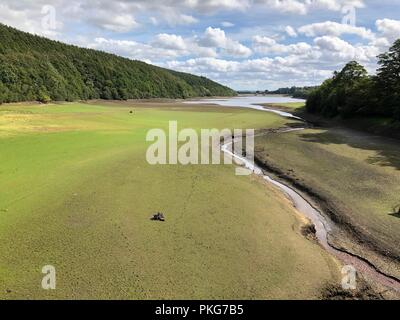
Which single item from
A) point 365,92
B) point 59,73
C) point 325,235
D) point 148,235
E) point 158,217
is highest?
point 59,73

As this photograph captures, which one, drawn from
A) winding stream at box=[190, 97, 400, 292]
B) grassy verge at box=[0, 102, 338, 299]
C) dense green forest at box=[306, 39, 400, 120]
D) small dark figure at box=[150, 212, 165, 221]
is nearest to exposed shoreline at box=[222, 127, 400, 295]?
winding stream at box=[190, 97, 400, 292]

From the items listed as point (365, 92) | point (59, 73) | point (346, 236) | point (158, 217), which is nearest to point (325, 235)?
point (346, 236)

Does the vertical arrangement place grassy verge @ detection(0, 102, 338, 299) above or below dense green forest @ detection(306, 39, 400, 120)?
below

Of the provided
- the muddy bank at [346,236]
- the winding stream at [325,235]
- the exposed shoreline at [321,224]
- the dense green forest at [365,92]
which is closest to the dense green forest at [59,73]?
the dense green forest at [365,92]

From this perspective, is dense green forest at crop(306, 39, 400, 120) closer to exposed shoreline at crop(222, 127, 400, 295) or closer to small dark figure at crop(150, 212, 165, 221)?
exposed shoreline at crop(222, 127, 400, 295)

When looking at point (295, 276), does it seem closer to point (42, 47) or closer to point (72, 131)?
point (72, 131)

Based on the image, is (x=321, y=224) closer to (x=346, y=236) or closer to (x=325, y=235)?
(x=325, y=235)
